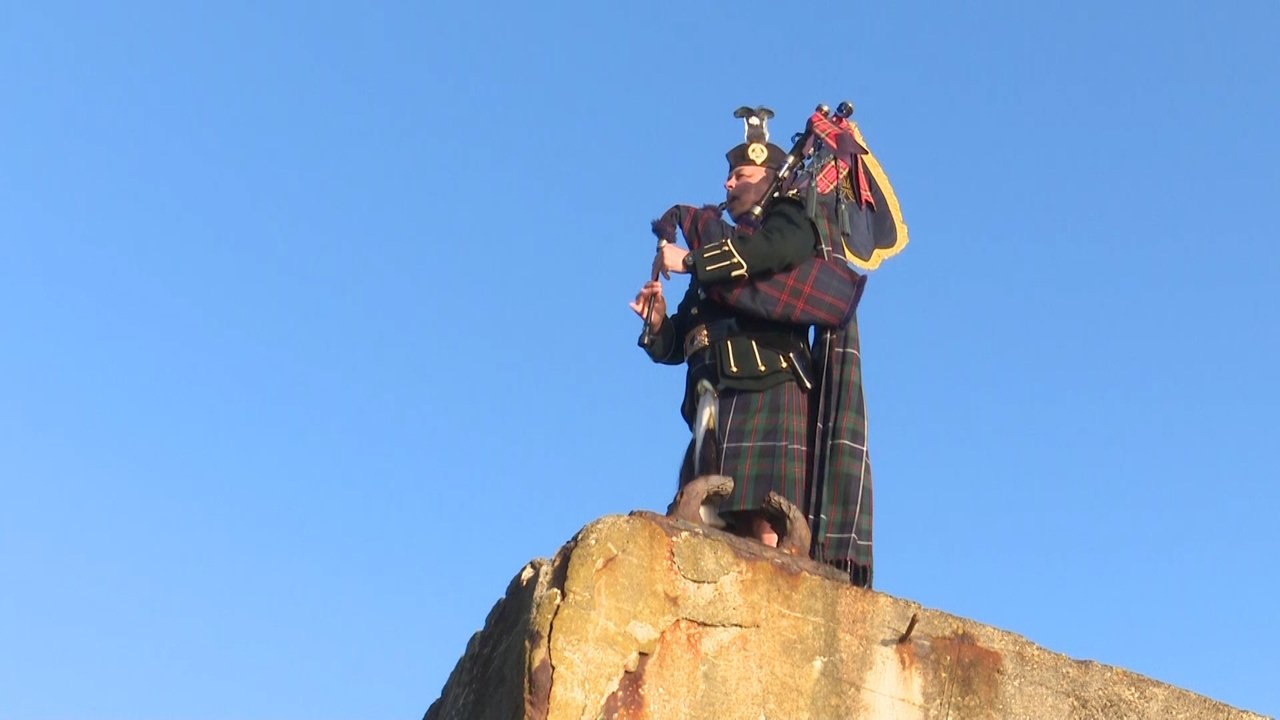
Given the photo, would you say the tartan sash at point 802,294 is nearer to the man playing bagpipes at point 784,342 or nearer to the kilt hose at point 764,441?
the man playing bagpipes at point 784,342

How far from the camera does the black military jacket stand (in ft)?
22.5

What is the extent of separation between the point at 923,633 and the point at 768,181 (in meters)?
2.56

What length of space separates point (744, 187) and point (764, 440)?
133cm

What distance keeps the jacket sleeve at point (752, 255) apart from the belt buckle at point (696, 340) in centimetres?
35

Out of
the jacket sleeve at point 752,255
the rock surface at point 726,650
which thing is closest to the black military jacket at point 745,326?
the jacket sleeve at point 752,255

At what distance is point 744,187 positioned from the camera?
7.62 m

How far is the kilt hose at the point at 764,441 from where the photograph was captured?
6.72 m

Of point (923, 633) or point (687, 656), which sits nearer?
point (687, 656)

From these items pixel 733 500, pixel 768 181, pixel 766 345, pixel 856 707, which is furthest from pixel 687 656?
pixel 768 181

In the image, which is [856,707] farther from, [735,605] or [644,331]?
[644,331]

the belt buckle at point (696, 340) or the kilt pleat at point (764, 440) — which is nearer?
the kilt pleat at point (764, 440)

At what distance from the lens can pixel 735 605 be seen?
17.7 ft

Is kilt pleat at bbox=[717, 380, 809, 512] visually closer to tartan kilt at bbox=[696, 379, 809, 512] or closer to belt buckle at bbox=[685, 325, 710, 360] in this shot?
tartan kilt at bbox=[696, 379, 809, 512]

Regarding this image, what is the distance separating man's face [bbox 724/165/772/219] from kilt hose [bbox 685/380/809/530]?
959 millimetres
